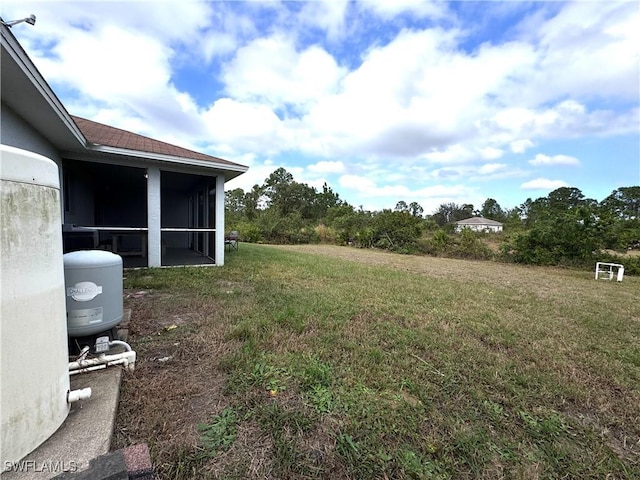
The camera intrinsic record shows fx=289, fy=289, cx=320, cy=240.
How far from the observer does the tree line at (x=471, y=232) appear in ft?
33.3

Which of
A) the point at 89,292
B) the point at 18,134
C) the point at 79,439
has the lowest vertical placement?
the point at 79,439

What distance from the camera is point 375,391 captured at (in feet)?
6.84

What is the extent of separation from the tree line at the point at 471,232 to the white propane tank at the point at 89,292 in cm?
1334

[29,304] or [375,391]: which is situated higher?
[29,304]

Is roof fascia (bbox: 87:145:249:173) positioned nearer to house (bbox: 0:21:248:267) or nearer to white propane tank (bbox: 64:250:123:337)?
house (bbox: 0:21:248:267)

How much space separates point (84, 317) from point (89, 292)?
0.17 metres

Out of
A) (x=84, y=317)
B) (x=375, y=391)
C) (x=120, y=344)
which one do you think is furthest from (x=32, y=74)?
(x=375, y=391)

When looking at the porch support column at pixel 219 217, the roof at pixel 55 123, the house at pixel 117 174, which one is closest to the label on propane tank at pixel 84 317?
the house at pixel 117 174

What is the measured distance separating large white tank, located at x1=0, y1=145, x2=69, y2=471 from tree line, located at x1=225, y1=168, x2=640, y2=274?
1364cm

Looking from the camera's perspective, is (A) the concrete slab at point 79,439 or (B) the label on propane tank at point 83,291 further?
(B) the label on propane tank at point 83,291

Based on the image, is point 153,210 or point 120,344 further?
point 153,210

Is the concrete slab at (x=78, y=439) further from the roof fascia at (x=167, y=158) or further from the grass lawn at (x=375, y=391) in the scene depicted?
the roof fascia at (x=167, y=158)

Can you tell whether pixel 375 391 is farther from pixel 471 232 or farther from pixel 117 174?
pixel 471 232

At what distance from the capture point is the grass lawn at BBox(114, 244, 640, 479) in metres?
1.49
